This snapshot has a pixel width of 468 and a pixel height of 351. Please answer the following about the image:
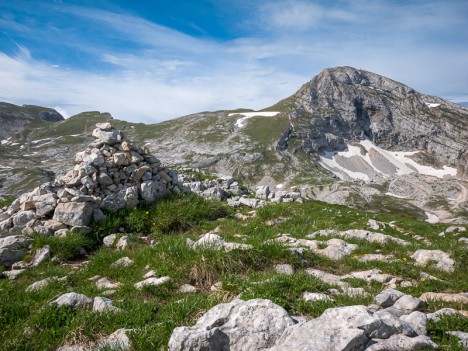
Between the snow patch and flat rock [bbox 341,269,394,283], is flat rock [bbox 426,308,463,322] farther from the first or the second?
the snow patch

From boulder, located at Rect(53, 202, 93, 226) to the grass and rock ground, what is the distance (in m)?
0.58

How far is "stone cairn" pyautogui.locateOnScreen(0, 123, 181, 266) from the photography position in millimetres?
12648

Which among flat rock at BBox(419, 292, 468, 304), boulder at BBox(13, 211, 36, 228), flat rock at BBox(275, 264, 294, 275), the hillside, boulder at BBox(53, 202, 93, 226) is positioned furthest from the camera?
boulder at BBox(13, 211, 36, 228)

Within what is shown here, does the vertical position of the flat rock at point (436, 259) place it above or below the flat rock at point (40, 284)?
above

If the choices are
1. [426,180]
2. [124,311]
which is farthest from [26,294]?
[426,180]

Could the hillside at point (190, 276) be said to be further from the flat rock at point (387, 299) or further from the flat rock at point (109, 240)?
the flat rock at point (109, 240)

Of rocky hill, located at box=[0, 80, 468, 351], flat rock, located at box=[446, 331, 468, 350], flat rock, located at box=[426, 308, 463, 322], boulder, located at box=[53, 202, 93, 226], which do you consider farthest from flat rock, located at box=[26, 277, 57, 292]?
flat rock, located at box=[446, 331, 468, 350]

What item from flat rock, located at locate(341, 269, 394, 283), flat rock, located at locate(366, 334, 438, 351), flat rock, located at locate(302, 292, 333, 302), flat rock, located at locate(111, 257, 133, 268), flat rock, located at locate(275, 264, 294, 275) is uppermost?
flat rock, located at locate(366, 334, 438, 351)

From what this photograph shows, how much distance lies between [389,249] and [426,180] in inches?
8219

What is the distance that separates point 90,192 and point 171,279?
8054 millimetres

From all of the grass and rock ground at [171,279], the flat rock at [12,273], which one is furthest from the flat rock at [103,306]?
the flat rock at [12,273]

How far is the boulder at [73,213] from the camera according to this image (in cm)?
1280

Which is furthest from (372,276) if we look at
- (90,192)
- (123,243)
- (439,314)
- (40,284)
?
(90,192)

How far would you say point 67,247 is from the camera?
37.3 ft
